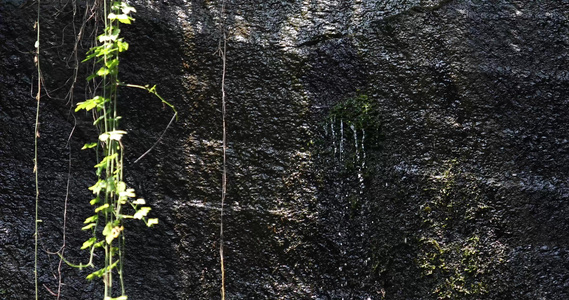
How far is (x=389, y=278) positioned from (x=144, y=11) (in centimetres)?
165

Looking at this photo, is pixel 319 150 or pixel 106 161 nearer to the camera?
pixel 106 161

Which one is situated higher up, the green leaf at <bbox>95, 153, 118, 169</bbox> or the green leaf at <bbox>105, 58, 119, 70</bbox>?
the green leaf at <bbox>105, 58, 119, 70</bbox>

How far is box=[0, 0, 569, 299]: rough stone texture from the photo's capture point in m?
2.42

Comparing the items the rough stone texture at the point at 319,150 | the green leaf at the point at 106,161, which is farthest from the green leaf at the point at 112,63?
the rough stone texture at the point at 319,150

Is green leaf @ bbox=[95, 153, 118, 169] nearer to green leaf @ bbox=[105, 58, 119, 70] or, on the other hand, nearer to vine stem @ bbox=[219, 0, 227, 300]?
green leaf @ bbox=[105, 58, 119, 70]

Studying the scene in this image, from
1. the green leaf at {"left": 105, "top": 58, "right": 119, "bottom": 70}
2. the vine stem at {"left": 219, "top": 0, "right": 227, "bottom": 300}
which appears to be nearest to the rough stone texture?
the vine stem at {"left": 219, "top": 0, "right": 227, "bottom": 300}

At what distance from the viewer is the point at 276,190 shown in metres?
2.49

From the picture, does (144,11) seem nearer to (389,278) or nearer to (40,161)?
(40,161)

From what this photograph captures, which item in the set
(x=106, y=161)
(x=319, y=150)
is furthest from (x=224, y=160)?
(x=106, y=161)

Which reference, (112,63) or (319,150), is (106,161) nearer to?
(112,63)

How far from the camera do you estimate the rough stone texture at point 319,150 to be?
2420mm

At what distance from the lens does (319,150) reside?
2.54 m

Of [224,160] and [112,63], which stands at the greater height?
[112,63]

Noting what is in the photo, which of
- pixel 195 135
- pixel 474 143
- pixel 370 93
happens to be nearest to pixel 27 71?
pixel 195 135
